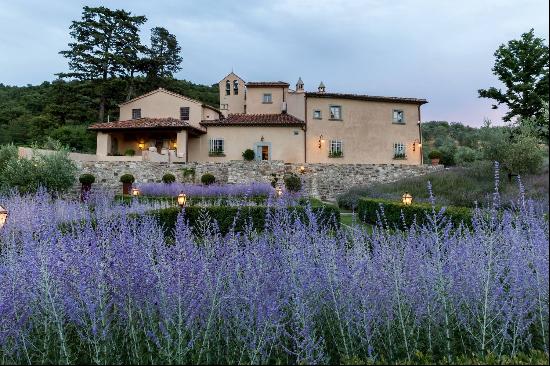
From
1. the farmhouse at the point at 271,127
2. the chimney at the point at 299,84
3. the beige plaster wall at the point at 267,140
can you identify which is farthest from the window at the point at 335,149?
the chimney at the point at 299,84

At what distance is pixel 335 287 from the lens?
314cm

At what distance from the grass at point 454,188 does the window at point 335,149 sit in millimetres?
6352

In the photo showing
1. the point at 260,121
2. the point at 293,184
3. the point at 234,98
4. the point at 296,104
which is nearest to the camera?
the point at 293,184

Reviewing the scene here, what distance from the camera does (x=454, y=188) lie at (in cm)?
1734

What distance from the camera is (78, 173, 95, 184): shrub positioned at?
66.5 ft

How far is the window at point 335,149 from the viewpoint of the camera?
86.7ft

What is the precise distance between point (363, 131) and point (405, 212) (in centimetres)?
1769

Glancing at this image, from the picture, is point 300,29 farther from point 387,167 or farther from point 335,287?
point 387,167

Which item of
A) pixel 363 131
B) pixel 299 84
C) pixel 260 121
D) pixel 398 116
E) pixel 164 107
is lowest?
pixel 363 131

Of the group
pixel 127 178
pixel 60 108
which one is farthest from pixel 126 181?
pixel 60 108

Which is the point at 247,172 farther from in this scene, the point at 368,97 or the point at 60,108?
the point at 60,108

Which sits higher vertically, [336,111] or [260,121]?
[336,111]

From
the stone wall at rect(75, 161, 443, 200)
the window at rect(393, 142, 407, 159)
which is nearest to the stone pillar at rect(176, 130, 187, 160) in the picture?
the stone wall at rect(75, 161, 443, 200)

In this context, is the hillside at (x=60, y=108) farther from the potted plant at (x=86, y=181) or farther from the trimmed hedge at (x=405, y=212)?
the trimmed hedge at (x=405, y=212)
